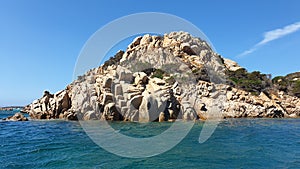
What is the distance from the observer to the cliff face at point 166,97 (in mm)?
30547

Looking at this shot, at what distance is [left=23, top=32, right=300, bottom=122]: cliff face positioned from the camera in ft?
100

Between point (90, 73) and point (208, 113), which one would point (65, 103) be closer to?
point (90, 73)

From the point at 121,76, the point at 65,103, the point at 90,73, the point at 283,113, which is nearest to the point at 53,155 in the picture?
the point at 121,76

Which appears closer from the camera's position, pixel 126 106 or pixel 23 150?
pixel 23 150

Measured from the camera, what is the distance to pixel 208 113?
32969mm

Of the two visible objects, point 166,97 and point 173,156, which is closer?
point 173,156

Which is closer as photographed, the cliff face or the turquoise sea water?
the turquoise sea water

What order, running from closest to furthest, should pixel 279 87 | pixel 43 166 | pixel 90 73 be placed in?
pixel 43 166 → pixel 90 73 → pixel 279 87

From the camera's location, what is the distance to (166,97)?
3172cm

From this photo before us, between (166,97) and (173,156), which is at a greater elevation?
(166,97)

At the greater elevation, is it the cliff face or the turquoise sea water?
the cliff face

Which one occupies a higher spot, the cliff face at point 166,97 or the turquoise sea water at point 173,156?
the cliff face at point 166,97

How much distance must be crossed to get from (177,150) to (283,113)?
32438 mm

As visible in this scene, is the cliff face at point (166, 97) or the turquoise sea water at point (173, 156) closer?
the turquoise sea water at point (173, 156)
